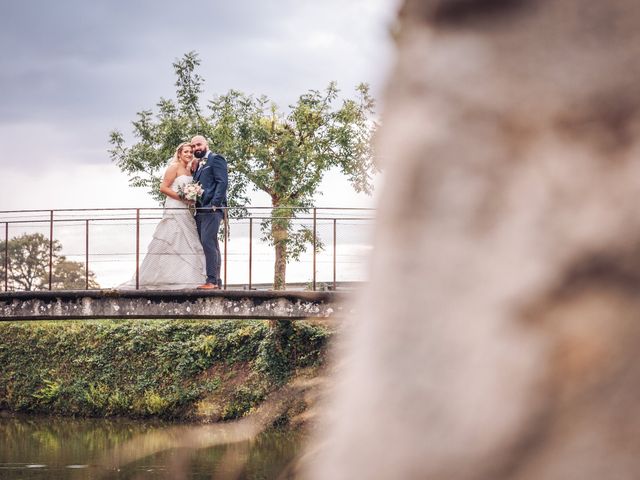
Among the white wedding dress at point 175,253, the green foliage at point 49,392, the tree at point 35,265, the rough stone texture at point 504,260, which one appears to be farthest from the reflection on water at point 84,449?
the rough stone texture at point 504,260

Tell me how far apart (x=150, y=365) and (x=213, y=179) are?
29.9 feet

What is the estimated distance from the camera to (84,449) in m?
14.9

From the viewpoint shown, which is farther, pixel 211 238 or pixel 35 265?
pixel 35 265

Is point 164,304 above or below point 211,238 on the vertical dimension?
below

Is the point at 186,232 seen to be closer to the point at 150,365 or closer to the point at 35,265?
the point at 35,265

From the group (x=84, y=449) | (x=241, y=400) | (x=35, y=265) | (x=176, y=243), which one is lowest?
(x=84, y=449)

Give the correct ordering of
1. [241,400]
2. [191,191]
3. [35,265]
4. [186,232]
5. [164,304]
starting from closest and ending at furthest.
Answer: [191,191]
[164,304]
[186,232]
[35,265]
[241,400]

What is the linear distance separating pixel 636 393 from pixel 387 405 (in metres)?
0.07

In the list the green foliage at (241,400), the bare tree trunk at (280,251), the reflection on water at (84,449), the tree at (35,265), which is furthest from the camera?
the green foliage at (241,400)

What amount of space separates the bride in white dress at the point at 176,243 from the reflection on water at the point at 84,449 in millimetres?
2142

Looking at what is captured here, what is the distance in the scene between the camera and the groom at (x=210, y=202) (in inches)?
424

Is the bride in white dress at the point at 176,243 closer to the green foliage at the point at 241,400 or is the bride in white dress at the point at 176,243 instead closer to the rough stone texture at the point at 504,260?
the green foliage at the point at 241,400

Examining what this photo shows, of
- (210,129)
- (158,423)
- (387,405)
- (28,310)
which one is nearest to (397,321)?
(387,405)

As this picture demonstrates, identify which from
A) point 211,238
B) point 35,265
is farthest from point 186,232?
point 35,265
